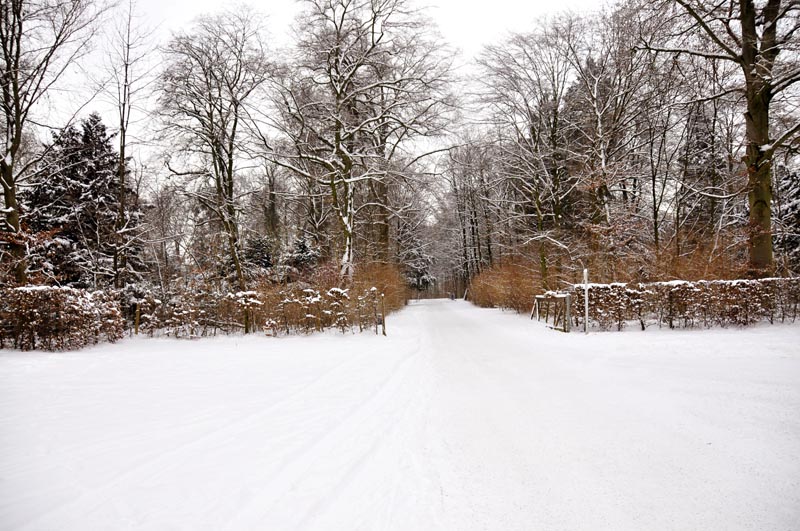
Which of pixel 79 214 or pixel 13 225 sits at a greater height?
pixel 79 214

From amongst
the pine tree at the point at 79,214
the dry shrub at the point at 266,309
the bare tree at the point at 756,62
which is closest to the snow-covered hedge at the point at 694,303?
the bare tree at the point at 756,62

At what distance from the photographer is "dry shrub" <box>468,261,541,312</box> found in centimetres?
1798

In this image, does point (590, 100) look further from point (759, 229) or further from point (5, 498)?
point (5, 498)

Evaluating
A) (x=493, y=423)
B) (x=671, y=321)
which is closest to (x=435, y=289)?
(x=671, y=321)

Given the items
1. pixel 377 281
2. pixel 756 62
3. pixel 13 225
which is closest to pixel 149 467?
pixel 13 225

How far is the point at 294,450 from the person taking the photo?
3375 mm

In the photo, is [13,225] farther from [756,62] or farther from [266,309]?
[756,62]

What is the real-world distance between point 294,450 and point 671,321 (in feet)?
34.4

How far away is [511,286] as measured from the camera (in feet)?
66.0

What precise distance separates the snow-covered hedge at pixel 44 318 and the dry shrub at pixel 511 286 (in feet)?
53.3

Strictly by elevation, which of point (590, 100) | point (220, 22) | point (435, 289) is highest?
point (220, 22)

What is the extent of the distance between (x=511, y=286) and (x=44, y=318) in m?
18.2

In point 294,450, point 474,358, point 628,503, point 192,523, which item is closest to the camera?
point 192,523

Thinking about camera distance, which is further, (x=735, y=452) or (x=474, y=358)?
(x=474, y=358)
